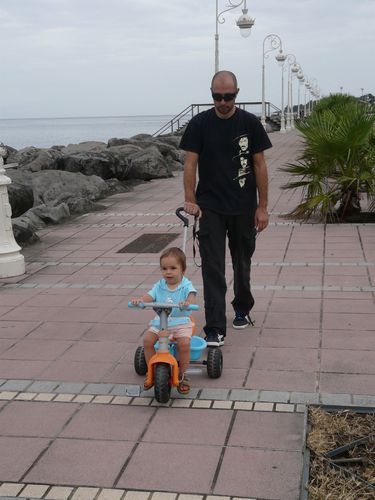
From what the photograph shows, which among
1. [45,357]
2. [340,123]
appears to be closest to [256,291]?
[45,357]

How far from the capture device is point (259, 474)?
3545mm

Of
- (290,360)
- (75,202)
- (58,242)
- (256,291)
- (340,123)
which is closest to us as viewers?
(290,360)

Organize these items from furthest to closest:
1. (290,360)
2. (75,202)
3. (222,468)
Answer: (75,202) < (290,360) < (222,468)

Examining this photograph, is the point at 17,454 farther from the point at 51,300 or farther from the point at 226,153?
the point at 51,300

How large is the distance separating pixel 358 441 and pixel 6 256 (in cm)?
541

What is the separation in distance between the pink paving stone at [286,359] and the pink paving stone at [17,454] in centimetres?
168

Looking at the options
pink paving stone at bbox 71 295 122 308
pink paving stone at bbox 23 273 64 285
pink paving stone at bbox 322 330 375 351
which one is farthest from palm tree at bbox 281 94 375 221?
pink paving stone at bbox 322 330 375 351

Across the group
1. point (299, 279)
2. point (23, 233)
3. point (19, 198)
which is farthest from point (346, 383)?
point (19, 198)

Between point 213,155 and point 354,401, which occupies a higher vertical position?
point 213,155

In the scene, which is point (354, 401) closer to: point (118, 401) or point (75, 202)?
point (118, 401)

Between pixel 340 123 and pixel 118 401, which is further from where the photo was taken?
pixel 340 123

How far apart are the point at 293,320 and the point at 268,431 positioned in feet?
7.08

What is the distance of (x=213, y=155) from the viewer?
206 inches

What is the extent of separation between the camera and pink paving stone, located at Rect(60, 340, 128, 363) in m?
5.32
